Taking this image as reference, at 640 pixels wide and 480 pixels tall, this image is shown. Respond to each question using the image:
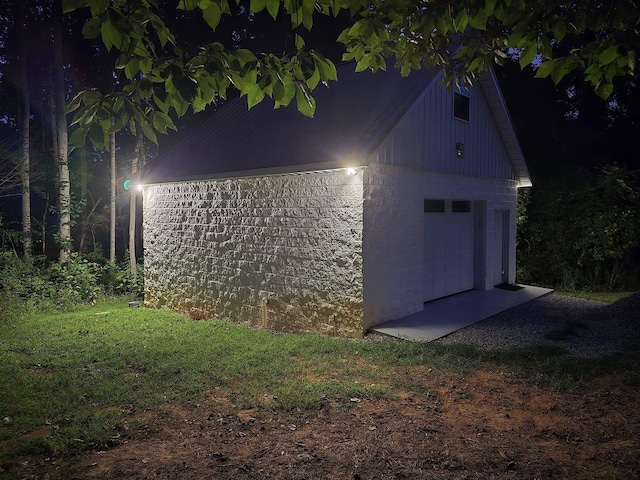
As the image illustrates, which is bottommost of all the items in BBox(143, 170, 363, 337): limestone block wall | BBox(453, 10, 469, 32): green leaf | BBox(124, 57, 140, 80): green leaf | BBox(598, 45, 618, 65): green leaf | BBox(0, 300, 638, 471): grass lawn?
BBox(0, 300, 638, 471): grass lawn

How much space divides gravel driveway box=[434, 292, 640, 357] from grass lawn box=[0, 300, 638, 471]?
646mm

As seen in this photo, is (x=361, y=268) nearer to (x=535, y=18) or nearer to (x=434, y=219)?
(x=434, y=219)

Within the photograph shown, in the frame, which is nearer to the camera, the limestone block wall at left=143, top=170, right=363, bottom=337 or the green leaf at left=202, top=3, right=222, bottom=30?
the green leaf at left=202, top=3, right=222, bottom=30

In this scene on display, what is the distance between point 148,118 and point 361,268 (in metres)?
5.09

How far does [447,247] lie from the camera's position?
417 inches

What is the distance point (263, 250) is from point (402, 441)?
5966 millimetres

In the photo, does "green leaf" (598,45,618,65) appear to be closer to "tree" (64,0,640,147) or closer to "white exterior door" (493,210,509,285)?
"tree" (64,0,640,147)

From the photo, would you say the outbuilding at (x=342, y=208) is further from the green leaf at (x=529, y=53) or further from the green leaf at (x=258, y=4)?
the green leaf at (x=258, y=4)

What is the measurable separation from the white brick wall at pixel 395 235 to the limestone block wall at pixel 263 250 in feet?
0.83

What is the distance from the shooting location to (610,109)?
20.2 metres

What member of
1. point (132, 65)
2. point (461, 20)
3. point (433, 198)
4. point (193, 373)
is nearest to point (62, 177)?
point (193, 373)

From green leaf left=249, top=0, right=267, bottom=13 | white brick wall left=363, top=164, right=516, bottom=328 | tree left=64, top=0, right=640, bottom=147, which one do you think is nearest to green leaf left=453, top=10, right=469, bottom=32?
tree left=64, top=0, right=640, bottom=147

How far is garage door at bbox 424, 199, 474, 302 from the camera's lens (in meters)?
9.98

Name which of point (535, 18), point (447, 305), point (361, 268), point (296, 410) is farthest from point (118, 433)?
point (447, 305)
